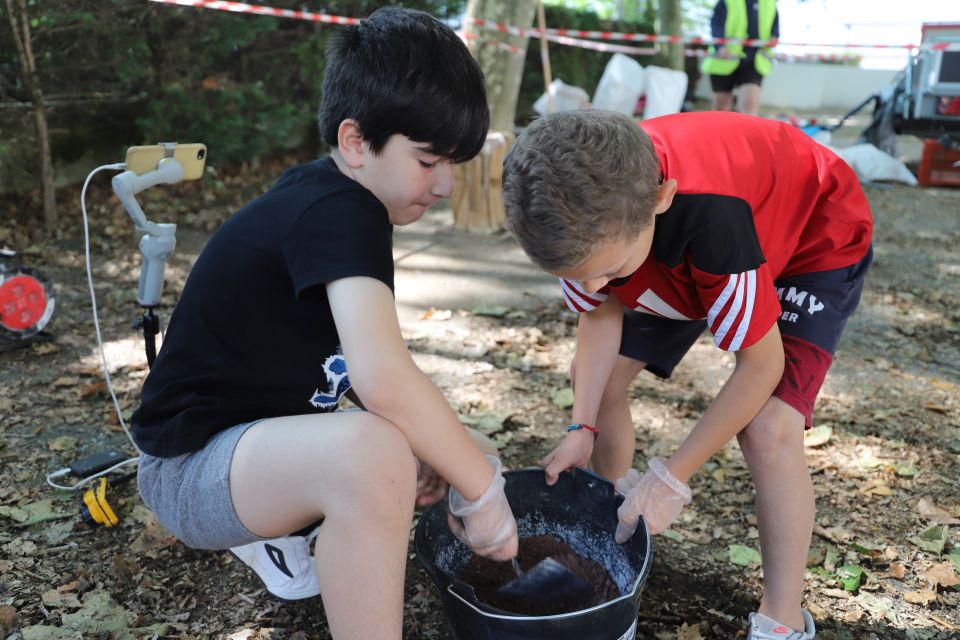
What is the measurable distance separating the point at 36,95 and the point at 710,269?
4197mm

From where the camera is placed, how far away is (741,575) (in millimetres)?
1899

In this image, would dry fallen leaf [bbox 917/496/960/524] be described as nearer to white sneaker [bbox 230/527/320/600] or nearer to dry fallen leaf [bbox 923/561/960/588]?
dry fallen leaf [bbox 923/561/960/588]

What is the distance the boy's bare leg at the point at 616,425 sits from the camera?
6.36 ft

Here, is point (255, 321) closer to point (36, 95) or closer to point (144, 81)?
point (36, 95)

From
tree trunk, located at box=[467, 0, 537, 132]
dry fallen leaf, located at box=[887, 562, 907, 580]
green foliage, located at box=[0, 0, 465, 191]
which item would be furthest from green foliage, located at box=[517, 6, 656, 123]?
dry fallen leaf, located at box=[887, 562, 907, 580]

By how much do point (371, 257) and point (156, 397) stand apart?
20.4 inches

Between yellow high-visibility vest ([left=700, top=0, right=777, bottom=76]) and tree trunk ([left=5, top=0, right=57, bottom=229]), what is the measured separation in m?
4.79

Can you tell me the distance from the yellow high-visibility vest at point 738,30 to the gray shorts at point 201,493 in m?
5.95

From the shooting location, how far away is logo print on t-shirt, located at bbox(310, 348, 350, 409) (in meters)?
1.59

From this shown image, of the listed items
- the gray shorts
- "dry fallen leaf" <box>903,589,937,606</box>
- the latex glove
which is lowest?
"dry fallen leaf" <box>903,589,937,606</box>

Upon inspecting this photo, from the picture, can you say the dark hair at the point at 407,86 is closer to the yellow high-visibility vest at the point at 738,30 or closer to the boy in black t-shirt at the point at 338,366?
the boy in black t-shirt at the point at 338,366

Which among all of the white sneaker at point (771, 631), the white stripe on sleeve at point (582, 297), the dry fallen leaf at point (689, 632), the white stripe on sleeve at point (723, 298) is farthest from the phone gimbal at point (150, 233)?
the white sneaker at point (771, 631)

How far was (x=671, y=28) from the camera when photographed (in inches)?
404

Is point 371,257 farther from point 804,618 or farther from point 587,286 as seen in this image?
point 804,618
